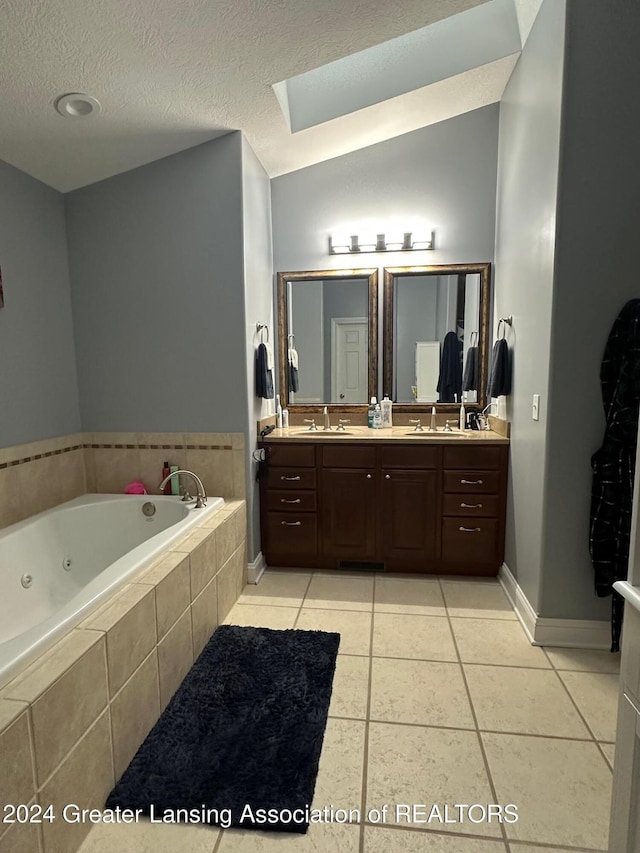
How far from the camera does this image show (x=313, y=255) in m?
3.20

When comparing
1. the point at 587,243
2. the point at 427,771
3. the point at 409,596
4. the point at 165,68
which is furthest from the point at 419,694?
the point at 165,68

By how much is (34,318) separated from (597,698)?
3149 millimetres

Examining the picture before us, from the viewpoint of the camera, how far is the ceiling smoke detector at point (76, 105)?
189 cm

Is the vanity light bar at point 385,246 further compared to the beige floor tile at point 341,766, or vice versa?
the vanity light bar at point 385,246

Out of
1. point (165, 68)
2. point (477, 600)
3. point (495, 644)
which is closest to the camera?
point (165, 68)

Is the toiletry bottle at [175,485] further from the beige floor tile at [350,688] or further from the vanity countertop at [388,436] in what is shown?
the beige floor tile at [350,688]

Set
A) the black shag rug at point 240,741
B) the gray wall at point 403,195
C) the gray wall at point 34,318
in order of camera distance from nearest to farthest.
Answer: the black shag rug at point 240,741
the gray wall at point 34,318
the gray wall at point 403,195

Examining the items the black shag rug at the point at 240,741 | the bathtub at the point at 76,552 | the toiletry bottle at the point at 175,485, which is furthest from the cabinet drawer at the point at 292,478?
the black shag rug at the point at 240,741

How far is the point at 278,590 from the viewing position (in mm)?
2641

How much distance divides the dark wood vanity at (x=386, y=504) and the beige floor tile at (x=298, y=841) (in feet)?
Result: 5.28

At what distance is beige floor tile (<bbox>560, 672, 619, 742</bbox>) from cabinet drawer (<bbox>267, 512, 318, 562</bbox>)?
147cm

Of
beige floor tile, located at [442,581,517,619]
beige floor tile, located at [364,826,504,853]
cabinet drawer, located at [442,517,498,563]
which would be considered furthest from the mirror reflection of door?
beige floor tile, located at [364,826,504,853]

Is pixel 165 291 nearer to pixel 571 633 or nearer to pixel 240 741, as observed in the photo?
pixel 240 741

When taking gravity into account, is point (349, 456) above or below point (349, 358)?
below
